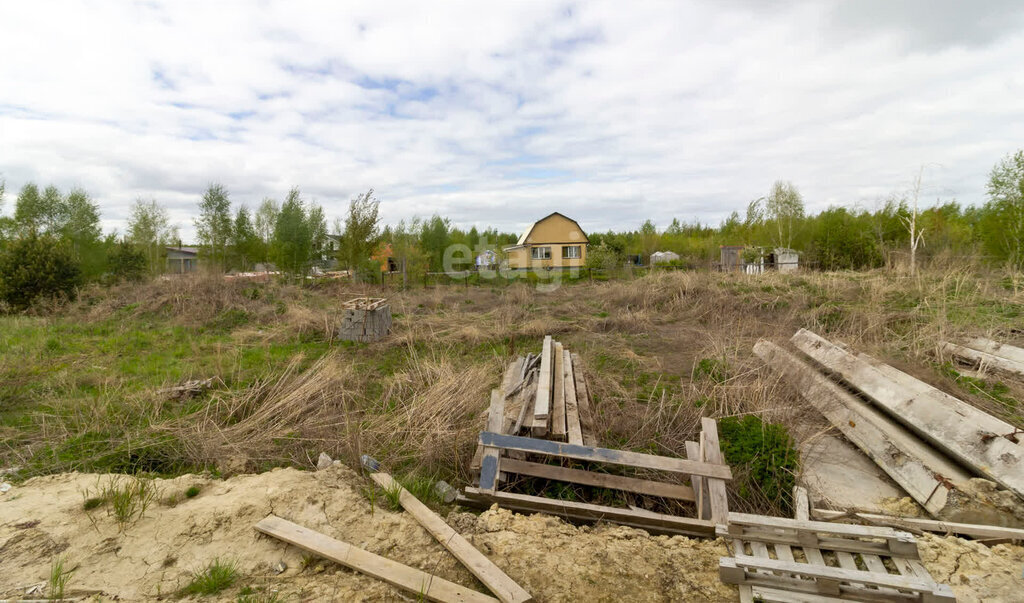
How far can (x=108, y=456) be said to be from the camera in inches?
177

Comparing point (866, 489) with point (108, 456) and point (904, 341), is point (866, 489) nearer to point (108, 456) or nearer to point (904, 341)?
point (904, 341)

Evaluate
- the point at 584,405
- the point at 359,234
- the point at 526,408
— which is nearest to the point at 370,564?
the point at 526,408

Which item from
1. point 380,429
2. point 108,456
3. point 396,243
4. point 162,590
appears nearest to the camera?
point 162,590

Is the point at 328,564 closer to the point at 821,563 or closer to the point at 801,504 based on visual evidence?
the point at 821,563

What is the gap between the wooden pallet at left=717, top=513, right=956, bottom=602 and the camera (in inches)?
101

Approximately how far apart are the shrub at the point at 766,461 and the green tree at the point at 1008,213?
65.5 feet

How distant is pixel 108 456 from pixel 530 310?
10.3 m

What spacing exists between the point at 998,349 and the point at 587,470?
6.11 meters

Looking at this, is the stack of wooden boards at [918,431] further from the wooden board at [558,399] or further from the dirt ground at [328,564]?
the wooden board at [558,399]

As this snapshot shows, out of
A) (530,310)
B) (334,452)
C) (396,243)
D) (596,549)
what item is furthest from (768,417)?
(396,243)

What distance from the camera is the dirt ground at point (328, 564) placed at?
2.68m

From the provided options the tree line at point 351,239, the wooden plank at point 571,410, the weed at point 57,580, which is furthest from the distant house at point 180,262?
the weed at point 57,580

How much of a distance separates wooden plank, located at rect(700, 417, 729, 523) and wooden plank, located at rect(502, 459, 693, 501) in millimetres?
285

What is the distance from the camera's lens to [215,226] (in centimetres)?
2489
